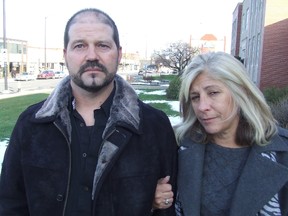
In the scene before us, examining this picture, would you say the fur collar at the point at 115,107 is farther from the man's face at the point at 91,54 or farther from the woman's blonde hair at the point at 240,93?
the woman's blonde hair at the point at 240,93

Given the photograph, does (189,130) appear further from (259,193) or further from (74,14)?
(74,14)

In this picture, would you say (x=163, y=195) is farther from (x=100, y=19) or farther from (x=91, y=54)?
(x=100, y=19)

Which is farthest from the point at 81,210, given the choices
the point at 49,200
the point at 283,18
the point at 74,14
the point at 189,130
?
the point at 283,18

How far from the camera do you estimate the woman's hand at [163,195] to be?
241 cm

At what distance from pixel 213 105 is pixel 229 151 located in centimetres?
33

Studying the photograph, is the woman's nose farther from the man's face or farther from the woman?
the man's face

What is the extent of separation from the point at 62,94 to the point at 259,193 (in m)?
1.37

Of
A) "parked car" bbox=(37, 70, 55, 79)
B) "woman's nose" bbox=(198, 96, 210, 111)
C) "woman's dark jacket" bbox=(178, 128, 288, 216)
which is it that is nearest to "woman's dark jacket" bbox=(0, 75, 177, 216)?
"woman's dark jacket" bbox=(178, 128, 288, 216)

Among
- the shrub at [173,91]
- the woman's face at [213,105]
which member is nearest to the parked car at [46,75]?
the shrub at [173,91]

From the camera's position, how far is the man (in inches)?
87.6

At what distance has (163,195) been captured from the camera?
2.41 m

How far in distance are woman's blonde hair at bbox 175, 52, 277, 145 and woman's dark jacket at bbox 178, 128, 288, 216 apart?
0.08 meters

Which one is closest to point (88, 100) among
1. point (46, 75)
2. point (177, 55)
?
point (177, 55)

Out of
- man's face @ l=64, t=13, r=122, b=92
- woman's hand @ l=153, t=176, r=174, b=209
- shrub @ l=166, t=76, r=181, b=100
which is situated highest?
man's face @ l=64, t=13, r=122, b=92
